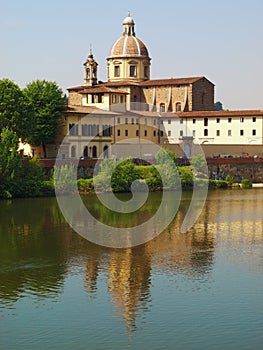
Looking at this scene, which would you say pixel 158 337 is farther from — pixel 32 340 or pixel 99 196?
pixel 99 196

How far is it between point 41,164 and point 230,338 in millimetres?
43255

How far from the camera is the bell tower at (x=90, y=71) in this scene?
9138 centimetres

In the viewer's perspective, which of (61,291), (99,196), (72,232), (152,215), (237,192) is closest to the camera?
(61,291)

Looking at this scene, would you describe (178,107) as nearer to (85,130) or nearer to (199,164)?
(85,130)

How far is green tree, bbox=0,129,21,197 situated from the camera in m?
57.4

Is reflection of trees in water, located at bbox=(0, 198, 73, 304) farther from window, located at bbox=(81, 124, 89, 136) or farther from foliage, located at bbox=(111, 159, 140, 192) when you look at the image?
window, located at bbox=(81, 124, 89, 136)

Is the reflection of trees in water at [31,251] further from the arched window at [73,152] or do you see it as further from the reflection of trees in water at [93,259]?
the arched window at [73,152]

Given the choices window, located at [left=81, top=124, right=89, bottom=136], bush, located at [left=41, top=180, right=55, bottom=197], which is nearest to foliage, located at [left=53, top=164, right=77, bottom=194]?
bush, located at [left=41, top=180, right=55, bottom=197]

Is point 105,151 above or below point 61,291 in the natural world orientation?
above

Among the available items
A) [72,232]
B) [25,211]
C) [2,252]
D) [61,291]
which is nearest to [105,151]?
[25,211]

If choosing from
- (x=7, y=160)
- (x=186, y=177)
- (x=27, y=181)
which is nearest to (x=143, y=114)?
(x=186, y=177)

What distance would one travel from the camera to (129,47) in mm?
96812

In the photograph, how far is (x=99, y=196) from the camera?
6144 centimetres

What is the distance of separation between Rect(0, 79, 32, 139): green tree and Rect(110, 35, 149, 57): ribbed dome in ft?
113
